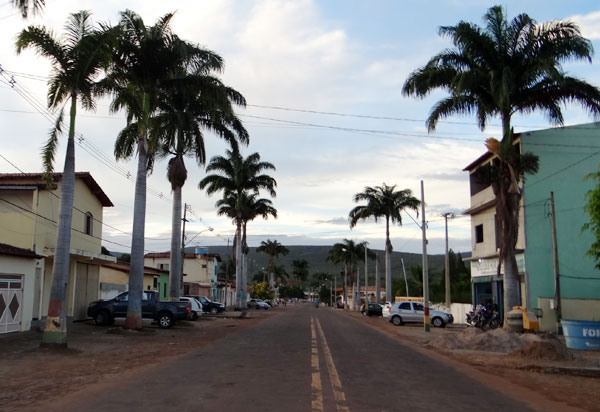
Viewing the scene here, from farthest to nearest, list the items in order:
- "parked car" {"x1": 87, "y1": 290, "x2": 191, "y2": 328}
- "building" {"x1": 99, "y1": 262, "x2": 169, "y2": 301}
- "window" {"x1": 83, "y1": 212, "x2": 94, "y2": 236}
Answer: "building" {"x1": 99, "y1": 262, "x2": 169, "y2": 301}
"window" {"x1": 83, "y1": 212, "x2": 94, "y2": 236}
"parked car" {"x1": 87, "y1": 290, "x2": 191, "y2": 328}

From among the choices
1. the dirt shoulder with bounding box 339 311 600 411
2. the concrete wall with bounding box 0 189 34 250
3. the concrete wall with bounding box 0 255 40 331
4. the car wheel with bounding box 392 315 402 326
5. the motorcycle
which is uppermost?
the concrete wall with bounding box 0 189 34 250

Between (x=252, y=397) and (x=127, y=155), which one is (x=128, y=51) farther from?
(x=252, y=397)

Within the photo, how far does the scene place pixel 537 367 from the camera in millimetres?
14438

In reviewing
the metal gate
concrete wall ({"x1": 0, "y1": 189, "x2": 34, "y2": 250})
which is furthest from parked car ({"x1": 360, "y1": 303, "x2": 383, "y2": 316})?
the metal gate

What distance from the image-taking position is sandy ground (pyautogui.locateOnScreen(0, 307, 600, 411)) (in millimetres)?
10055

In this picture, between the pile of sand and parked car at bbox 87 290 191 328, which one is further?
parked car at bbox 87 290 191 328

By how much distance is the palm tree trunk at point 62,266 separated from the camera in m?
16.5

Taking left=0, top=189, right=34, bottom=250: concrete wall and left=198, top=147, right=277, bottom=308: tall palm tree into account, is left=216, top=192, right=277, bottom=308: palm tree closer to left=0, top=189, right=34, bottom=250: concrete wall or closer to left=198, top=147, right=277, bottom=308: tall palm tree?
left=198, top=147, right=277, bottom=308: tall palm tree

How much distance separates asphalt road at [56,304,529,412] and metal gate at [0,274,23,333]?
32.5ft

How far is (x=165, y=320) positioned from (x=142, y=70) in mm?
12237

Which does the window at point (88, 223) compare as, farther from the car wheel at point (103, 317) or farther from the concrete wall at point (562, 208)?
the concrete wall at point (562, 208)

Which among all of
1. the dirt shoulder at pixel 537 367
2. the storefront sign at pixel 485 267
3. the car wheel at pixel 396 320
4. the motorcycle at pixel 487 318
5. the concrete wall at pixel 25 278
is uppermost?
the storefront sign at pixel 485 267

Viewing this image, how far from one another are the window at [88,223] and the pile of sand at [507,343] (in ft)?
63.6

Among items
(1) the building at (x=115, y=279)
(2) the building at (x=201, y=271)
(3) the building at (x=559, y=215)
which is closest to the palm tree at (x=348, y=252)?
(2) the building at (x=201, y=271)
